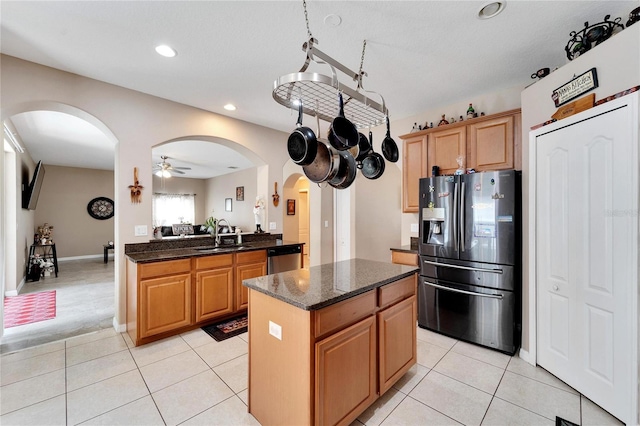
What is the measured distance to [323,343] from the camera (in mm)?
1470

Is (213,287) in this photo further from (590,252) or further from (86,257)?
(86,257)

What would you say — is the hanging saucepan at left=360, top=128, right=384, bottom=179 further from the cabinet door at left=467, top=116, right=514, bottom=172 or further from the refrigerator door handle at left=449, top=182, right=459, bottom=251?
the cabinet door at left=467, top=116, right=514, bottom=172

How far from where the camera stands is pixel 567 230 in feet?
6.94

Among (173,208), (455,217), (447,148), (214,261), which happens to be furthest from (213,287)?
(173,208)

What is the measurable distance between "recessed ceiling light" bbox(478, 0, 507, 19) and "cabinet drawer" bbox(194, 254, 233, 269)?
326 cm

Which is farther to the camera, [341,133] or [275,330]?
[341,133]

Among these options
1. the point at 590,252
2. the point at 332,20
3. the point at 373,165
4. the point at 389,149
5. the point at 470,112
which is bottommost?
the point at 590,252

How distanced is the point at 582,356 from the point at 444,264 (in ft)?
3.95

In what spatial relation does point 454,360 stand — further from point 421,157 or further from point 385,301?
point 421,157

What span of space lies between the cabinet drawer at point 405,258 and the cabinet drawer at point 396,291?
3.56 ft

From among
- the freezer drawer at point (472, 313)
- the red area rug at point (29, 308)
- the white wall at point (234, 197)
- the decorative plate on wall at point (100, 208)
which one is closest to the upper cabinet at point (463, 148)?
the freezer drawer at point (472, 313)

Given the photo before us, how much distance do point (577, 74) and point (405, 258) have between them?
2268 millimetres

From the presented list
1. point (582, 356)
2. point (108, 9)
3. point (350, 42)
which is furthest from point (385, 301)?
point (108, 9)

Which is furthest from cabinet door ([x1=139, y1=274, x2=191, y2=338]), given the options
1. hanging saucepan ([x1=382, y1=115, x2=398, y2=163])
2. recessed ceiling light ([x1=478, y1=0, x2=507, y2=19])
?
recessed ceiling light ([x1=478, y1=0, x2=507, y2=19])
